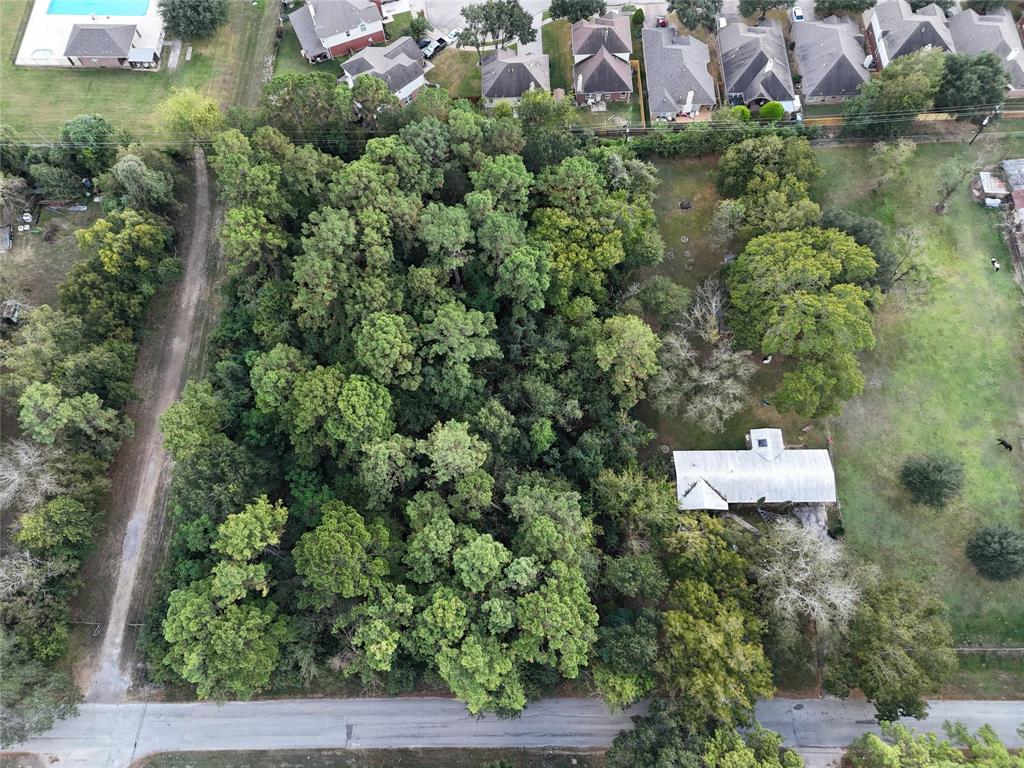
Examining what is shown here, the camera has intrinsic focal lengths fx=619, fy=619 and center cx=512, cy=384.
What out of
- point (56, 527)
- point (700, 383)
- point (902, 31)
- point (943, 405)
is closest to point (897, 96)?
point (902, 31)

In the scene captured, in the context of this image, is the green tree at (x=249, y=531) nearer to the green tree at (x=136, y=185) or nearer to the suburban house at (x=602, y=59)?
the green tree at (x=136, y=185)

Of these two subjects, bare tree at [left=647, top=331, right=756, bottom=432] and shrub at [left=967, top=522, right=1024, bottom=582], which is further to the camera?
bare tree at [left=647, top=331, right=756, bottom=432]

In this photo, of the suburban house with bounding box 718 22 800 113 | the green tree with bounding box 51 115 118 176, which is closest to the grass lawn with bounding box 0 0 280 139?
the green tree with bounding box 51 115 118 176

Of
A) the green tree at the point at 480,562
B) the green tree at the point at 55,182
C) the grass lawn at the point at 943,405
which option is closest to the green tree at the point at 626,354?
the green tree at the point at 480,562

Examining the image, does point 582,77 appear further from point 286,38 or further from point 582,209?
point 286,38

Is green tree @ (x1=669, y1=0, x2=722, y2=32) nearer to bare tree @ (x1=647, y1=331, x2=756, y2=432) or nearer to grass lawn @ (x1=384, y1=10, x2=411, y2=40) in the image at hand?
grass lawn @ (x1=384, y1=10, x2=411, y2=40)

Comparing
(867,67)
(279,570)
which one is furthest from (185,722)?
(867,67)

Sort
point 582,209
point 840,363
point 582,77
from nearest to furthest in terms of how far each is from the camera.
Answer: point 840,363 → point 582,209 → point 582,77
